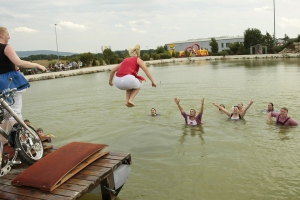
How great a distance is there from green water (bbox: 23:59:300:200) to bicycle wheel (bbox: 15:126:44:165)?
234 cm

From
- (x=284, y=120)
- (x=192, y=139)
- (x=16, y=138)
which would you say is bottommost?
(x=192, y=139)

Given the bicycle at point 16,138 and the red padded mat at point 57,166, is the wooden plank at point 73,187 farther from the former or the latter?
the bicycle at point 16,138

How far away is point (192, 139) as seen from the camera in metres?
11.8

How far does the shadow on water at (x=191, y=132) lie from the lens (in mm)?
11836

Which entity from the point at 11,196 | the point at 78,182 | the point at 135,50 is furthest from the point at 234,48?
the point at 11,196

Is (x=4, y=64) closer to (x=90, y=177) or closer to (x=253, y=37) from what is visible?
(x=90, y=177)

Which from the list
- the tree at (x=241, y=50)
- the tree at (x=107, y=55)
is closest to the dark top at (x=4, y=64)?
the tree at (x=107, y=55)

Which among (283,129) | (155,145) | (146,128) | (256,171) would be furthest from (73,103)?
(256,171)

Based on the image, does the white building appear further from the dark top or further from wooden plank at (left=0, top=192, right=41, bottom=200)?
wooden plank at (left=0, top=192, right=41, bottom=200)

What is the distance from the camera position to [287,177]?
25.2 feet

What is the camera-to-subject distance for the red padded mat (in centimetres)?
497

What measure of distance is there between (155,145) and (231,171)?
3632 millimetres

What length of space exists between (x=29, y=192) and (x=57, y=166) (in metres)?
0.64

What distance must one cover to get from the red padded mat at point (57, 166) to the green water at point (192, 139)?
Result: 1.88m
